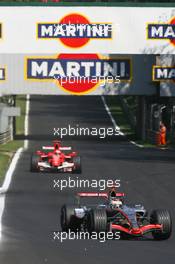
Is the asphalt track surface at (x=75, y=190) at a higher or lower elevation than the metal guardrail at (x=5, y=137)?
higher

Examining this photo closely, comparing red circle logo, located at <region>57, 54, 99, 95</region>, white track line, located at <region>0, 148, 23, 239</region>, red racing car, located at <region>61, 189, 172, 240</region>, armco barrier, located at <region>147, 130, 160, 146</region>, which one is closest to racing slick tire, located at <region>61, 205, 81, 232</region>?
red racing car, located at <region>61, 189, 172, 240</region>

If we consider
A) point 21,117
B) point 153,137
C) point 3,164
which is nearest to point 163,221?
point 3,164

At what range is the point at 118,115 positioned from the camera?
266ft

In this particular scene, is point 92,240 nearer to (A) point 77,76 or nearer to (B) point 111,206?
(B) point 111,206

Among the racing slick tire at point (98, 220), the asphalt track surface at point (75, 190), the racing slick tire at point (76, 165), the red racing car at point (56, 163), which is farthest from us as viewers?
the racing slick tire at point (76, 165)

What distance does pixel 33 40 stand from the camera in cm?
4625

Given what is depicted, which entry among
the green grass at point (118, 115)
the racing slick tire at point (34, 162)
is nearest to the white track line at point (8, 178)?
the racing slick tire at point (34, 162)

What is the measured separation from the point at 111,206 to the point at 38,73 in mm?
26272

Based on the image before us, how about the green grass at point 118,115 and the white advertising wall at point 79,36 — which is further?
the green grass at point 118,115

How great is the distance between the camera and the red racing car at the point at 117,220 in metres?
20.6

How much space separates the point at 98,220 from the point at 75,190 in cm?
1140

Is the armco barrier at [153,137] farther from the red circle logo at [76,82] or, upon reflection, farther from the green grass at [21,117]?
the green grass at [21,117]

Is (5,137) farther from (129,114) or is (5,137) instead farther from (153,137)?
(129,114)

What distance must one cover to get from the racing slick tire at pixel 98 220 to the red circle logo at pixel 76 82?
1026 inches
